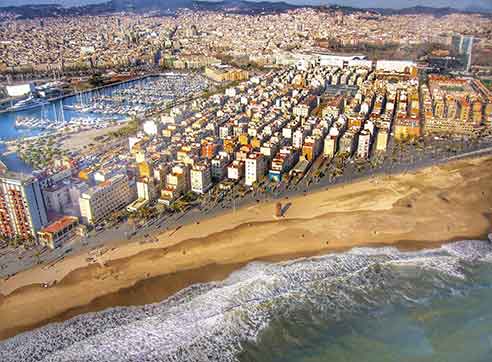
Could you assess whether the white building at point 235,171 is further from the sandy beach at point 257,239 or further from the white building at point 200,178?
the sandy beach at point 257,239

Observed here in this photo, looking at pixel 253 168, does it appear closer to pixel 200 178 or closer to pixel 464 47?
pixel 200 178

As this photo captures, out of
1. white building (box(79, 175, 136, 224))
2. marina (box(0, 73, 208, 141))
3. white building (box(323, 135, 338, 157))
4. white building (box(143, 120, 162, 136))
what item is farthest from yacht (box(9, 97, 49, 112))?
white building (box(323, 135, 338, 157))

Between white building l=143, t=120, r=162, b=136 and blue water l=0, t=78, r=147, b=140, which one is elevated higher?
white building l=143, t=120, r=162, b=136

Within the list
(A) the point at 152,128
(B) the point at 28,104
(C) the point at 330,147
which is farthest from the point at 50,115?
(C) the point at 330,147

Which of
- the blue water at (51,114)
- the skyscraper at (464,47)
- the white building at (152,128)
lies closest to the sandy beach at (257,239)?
the white building at (152,128)

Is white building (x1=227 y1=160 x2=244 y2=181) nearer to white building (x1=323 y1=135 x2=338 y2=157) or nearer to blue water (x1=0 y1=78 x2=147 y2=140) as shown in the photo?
white building (x1=323 y1=135 x2=338 y2=157)
